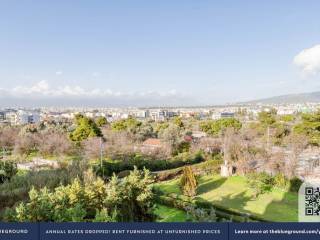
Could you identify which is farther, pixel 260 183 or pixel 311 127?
pixel 311 127

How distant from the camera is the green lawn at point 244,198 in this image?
8180mm

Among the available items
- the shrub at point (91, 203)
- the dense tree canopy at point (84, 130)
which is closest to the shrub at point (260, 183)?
the shrub at point (91, 203)

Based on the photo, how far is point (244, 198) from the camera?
958 cm

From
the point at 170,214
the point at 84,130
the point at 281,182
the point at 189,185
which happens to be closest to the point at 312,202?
the point at 170,214

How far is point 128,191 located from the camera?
483cm

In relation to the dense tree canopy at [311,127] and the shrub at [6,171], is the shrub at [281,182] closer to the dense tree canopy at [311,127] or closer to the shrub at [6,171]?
the dense tree canopy at [311,127]

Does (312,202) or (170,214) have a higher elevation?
(312,202)

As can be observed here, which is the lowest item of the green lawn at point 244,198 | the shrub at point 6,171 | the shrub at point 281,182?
the green lawn at point 244,198

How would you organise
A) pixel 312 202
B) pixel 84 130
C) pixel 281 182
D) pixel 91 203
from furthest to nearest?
pixel 84 130
pixel 281 182
pixel 91 203
pixel 312 202

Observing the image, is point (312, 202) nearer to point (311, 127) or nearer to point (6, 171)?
point (6, 171)

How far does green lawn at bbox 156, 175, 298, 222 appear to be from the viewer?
8.18 metres

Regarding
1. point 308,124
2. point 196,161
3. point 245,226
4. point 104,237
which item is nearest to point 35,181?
point 104,237

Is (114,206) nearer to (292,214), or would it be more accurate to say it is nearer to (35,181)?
(35,181)

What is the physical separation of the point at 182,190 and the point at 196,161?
18.2 feet
